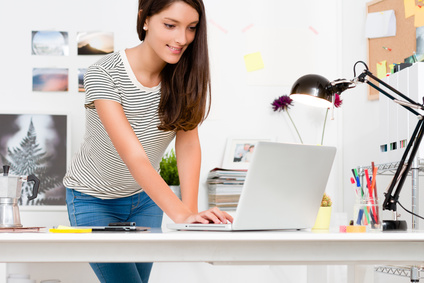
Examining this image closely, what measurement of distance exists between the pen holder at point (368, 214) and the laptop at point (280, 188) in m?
0.15

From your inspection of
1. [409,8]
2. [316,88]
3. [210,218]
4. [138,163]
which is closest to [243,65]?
[409,8]

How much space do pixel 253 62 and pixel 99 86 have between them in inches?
59.2

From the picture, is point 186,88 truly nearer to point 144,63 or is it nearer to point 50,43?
point 144,63

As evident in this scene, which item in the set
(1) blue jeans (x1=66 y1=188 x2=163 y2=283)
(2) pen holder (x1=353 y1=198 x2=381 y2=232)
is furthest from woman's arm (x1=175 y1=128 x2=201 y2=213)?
(2) pen holder (x1=353 y1=198 x2=381 y2=232)

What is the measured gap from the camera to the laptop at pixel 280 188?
43.9 inches

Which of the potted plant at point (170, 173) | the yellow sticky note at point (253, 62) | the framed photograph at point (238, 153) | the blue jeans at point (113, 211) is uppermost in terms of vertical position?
the yellow sticky note at point (253, 62)

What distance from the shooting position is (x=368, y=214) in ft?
4.55

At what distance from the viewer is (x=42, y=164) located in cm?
278

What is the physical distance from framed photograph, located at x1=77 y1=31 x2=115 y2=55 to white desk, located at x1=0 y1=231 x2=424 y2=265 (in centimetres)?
192

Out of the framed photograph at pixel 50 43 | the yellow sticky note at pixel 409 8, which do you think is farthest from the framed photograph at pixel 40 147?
the yellow sticky note at pixel 409 8

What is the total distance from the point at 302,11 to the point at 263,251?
2.14 meters

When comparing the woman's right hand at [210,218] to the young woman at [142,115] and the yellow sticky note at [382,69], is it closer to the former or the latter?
the young woman at [142,115]

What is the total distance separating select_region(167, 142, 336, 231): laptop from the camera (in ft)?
3.66

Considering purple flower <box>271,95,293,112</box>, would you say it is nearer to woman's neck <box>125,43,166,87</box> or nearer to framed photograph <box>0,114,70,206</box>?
framed photograph <box>0,114,70,206</box>
